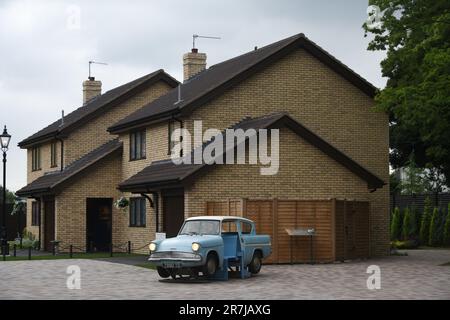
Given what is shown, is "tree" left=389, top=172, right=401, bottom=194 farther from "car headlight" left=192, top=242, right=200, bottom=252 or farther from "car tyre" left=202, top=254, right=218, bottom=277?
"car headlight" left=192, top=242, right=200, bottom=252

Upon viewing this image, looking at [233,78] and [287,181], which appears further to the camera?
[233,78]

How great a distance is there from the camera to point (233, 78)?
106 ft

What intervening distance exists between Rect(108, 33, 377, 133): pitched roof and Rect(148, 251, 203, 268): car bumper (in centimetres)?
1065

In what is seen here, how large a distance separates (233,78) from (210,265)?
39.3 feet

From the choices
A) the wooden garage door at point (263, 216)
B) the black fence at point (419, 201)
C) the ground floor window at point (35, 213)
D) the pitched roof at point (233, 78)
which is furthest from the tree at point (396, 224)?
the wooden garage door at point (263, 216)

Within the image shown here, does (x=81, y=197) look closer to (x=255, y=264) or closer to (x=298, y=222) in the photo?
(x=298, y=222)

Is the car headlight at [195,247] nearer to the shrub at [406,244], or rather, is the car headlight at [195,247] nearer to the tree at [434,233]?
the shrub at [406,244]

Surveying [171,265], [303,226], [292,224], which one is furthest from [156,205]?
[171,265]

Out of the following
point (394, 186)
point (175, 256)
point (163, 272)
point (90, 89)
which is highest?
point (90, 89)

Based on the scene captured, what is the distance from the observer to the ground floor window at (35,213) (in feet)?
→ 144

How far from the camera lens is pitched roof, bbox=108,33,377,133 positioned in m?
32.2

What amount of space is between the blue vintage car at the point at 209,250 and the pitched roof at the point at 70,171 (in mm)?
15550

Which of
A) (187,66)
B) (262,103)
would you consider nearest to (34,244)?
(187,66)

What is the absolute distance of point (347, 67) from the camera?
34.2 meters
